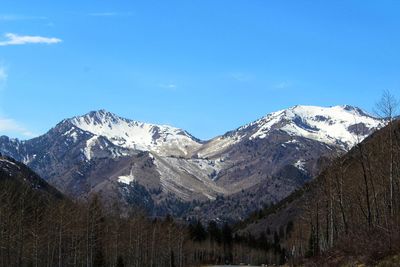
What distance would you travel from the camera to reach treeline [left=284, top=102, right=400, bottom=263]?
3638 centimetres

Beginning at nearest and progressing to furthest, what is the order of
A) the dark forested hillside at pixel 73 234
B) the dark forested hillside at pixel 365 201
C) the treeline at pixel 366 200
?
the treeline at pixel 366 200 → the dark forested hillside at pixel 365 201 → the dark forested hillside at pixel 73 234

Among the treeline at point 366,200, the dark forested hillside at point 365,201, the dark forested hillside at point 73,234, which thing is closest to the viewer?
the treeline at point 366,200

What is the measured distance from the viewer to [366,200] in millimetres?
66188

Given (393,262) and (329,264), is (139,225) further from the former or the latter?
(393,262)

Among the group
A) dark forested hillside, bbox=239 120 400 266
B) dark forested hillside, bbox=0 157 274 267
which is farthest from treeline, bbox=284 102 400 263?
dark forested hillside, bbox=0 157 274 267

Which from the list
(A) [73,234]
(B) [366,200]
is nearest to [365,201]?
(B) [366,200]

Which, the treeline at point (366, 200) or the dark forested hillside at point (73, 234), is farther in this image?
the dark forested hillside at point (73, 234)

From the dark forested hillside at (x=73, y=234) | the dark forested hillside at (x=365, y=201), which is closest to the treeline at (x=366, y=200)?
the dark forested hillside at (x=365, y=201)

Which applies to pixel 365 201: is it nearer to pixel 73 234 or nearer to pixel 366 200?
pixel 366 200

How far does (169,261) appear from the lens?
5344 inches

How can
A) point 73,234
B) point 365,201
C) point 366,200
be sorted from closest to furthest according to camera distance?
point 366,200, point 365,201, point 73,234

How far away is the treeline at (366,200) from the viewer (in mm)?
36375

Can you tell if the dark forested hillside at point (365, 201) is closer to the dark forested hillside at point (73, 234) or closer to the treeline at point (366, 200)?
the treeline at point (366, 200)

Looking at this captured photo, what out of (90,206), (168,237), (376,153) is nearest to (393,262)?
(376,153)
